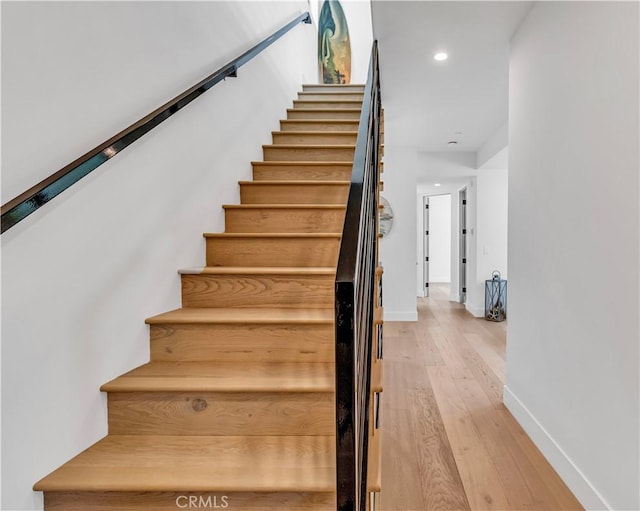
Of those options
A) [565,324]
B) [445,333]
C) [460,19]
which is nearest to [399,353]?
[445,333]

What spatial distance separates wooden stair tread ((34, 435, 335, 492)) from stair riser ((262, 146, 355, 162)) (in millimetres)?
2112

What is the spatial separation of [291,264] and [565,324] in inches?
55.4

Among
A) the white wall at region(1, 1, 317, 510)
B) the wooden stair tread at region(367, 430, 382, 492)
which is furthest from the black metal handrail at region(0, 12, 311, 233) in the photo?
the wooden stair tread at region(367, 430, 382, 492)

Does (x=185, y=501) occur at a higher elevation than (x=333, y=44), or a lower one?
lower

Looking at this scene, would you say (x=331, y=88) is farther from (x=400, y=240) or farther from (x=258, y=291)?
(x=258, y=291)

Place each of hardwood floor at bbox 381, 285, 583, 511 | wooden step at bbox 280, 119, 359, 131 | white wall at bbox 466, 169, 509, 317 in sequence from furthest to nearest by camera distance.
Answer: white wall at bbox 466, 169, 509, 317 < wooden step at bbox 280, 119, 359, 131 < hardwood floor at bbox 381, 285, 583, 511

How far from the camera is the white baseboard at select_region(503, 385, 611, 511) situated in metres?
1.60

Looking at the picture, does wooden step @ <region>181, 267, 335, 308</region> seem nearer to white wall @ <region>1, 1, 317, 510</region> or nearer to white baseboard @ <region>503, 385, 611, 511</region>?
white wall @ <region>1, 1, 317, 510</region>

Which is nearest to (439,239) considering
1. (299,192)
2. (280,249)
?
(299,192)

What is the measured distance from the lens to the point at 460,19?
2375mm

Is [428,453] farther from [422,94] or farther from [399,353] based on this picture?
[422,94]

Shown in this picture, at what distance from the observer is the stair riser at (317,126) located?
10.9 feet

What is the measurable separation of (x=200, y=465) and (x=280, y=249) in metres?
1.13

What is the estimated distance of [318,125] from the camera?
339 centimetres
